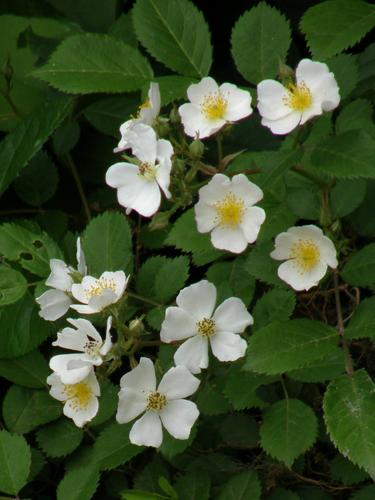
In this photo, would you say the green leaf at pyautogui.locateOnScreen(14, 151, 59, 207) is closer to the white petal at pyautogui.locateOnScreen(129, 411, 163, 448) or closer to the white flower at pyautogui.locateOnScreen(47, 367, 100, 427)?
the white flower at pyautogui.locateOnScreen(47, 367, 100, 427)

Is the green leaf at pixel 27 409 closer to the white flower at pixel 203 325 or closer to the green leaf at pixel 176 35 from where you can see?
the white flower at pixel 203 325

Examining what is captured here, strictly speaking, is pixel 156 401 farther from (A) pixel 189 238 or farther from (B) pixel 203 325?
(A) pixel 189 238

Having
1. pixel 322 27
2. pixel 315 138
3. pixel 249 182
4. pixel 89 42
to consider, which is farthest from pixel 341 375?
pixel 89 42

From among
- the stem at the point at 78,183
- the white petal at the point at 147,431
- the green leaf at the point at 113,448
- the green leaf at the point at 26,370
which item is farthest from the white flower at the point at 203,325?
the stem at the point at 78,183

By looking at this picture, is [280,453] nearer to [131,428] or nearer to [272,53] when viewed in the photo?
[131,428]

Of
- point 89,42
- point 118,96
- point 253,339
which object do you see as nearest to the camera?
point 253,339

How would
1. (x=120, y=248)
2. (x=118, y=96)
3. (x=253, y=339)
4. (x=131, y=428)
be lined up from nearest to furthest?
(x=253, y=339) → (x=131, y=428) → (x=120, y=248) → (x=118, y=96)
